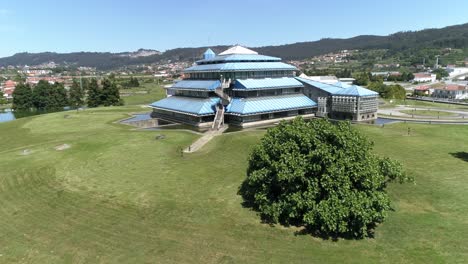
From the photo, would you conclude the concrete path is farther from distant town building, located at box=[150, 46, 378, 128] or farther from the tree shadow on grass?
the tree shadow on grass

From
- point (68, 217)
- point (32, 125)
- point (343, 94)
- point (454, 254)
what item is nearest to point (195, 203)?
point (68, 217)

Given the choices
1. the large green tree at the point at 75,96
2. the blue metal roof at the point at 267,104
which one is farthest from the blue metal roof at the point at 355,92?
the large green tree at the point at 75,96

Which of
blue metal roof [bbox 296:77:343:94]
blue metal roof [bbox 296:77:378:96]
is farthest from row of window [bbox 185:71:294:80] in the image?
blue metal roof [bbox 296:77:378:96]

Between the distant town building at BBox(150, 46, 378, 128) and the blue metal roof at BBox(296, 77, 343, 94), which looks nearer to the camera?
the distant town building at BBox(150, 46, 378, 128)

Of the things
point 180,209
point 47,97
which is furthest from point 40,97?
point 180,209

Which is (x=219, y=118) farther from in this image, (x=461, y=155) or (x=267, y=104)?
(x=461, y=155)
